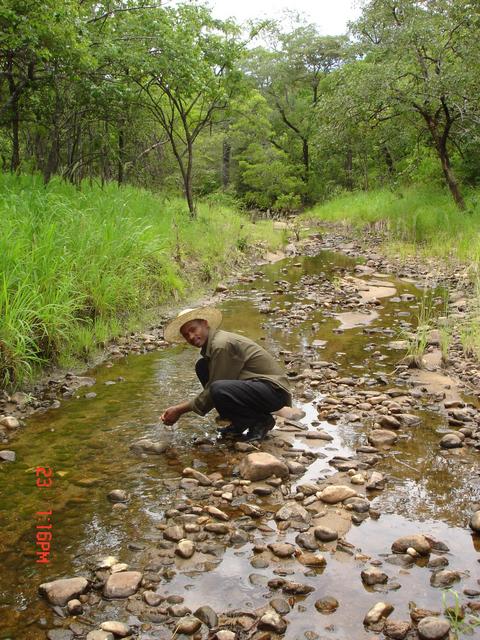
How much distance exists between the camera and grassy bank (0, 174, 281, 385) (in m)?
5.36

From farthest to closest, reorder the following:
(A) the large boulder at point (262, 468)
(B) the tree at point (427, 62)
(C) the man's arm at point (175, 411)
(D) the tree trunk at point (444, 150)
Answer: (D) the tree trunk at point (444, 150) < (B) the tree at point (427, 62) < (C) the man's arm at point (175, 411) < (A) the large boulder at point (262, 468)

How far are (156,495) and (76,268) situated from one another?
12.6 ft

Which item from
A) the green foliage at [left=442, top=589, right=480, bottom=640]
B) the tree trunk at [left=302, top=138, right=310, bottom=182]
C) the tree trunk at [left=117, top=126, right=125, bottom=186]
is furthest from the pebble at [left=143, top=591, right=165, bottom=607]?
the tree trunk at [left=302, top=138, right=310, bottom=182]

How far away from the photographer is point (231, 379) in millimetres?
4336

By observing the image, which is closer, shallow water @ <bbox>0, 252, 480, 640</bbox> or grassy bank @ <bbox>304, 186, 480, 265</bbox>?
shallow water @ <bbox>0, 252, 480, 640</bbox>

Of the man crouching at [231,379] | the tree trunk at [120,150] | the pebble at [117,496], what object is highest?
the tree trunk at [120,150]

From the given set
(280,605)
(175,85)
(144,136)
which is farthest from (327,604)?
(144,136)

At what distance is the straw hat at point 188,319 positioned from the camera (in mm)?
4234

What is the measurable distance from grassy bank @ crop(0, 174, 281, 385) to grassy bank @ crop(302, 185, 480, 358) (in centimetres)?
436

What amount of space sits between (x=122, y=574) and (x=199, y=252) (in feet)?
29.3

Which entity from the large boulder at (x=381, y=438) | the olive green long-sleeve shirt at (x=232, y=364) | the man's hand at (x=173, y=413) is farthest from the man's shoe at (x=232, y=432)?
the large boulder at (x=381, y=438)

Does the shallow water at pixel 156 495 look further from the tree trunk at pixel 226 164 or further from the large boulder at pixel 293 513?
the tree trunk at pixel 226 164

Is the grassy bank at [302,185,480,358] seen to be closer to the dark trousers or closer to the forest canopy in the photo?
the forest canopy
